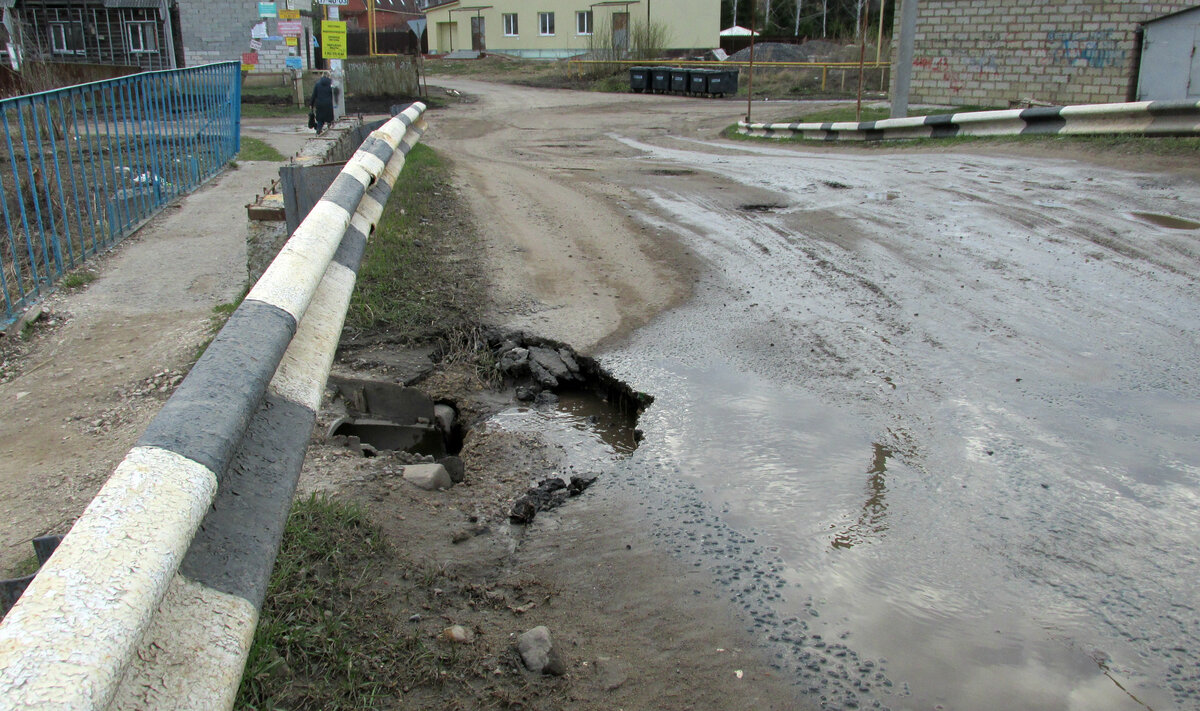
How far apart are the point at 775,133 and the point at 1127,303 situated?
14.1 m

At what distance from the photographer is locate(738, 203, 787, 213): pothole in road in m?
8.90

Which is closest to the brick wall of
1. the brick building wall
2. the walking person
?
the walking person

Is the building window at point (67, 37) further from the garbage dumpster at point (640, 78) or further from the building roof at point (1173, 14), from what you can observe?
the building roof at point (1173, 14)

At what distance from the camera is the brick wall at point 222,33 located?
33.5 meters

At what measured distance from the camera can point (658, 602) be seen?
2.75 metres

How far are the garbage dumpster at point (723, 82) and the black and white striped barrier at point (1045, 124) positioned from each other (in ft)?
59.4

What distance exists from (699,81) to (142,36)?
24713mm

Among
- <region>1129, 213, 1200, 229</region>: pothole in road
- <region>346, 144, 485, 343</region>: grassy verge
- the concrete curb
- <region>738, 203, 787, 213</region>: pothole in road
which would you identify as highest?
the concrete curb

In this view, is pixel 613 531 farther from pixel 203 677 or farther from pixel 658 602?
pixel 203 677

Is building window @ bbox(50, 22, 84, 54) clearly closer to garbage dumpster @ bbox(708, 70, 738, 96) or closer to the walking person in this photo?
garbage dumpster @ bbox(708, 70, 738, 96)

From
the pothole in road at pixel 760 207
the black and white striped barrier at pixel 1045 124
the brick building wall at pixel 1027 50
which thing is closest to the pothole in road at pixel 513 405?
the pothole in road at pixel 760 207

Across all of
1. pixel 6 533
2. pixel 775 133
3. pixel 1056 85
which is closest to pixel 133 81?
pixel 6 533

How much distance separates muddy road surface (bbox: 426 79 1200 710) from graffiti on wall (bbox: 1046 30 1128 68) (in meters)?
13.3

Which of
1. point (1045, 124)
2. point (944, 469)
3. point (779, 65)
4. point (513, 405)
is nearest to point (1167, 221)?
point (944, 469)
